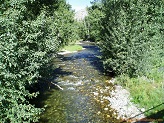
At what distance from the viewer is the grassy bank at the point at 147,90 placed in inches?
729

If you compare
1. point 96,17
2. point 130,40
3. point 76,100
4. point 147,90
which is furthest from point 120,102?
point 96,17

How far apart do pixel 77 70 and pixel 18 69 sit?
80.9ft

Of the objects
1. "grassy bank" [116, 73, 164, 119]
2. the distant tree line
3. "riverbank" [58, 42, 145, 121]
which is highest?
the distant tree line

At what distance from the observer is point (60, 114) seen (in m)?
19.5

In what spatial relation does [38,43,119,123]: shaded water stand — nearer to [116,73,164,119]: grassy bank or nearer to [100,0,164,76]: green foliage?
[116,73,164,119]: grassy bank

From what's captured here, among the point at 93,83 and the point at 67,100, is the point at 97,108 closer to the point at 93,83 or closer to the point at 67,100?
the point at 67,100

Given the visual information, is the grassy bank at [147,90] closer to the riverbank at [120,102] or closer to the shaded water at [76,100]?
the riverbank at [120,102]

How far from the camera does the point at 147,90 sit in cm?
2162

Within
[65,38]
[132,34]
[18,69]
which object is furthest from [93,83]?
[65,38]

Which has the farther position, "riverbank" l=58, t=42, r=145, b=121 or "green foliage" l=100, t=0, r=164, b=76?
"green foliage" l=100, t=0, r=164, b=76

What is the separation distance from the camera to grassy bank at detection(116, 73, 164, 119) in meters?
18.5

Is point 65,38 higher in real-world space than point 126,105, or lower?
higher

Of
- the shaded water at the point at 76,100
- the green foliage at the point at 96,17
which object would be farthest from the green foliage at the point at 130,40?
the green foliage at the point at 96,17

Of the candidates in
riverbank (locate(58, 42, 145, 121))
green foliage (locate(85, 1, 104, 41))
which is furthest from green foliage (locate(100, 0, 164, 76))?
green foliage (locate(85, 1, 104, 41))
